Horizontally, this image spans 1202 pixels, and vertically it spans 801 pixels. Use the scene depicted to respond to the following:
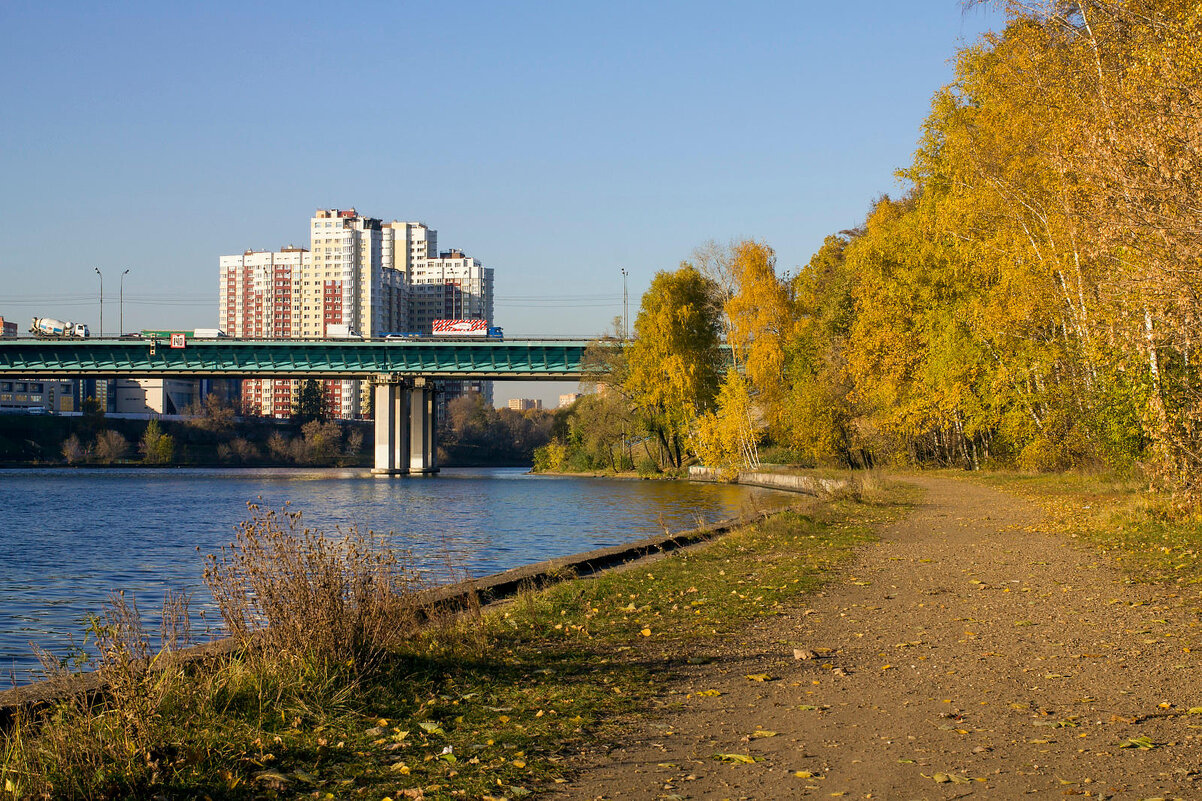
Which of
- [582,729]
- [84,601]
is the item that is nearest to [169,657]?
[582,729]

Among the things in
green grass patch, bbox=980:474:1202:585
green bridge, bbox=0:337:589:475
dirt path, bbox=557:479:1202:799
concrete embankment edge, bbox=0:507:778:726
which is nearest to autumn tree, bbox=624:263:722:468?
green bridge, bbox=0:337:589:475

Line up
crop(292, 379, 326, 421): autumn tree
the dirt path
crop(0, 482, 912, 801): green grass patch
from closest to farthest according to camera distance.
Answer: crop(0, 482, 912, 801): green grass patch → the dirt path → crop(292, 379, 326, 421): autumn tree

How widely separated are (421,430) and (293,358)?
13926mm

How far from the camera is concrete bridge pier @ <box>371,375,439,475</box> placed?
90938 mm

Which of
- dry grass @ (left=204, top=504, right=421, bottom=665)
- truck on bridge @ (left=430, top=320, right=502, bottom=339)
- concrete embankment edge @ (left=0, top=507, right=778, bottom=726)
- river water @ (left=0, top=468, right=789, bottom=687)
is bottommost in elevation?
river water @ (left=0, top=468, right=789, bottom=687)

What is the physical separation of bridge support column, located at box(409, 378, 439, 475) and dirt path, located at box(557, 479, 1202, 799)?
83778 mm

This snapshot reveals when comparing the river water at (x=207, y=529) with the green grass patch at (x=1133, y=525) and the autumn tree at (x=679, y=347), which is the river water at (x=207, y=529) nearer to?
the autumn tree at (x=679, y=347)

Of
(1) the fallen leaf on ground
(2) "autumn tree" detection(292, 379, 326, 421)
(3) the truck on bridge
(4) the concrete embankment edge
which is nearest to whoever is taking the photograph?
(1) the fallen leaf on ground

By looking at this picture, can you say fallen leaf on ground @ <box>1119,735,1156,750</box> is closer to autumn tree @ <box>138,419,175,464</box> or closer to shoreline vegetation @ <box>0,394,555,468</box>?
shoreline vegetation @ <box>0,394,555,468</box>

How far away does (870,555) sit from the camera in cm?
1706

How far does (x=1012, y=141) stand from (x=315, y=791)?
29162 millimetres

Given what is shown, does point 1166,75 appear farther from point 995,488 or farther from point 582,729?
point 995,488

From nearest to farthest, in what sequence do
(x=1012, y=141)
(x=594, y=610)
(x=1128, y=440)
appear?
(x=594, y=610), (x=1128, y=440), (x=1012, y=141)

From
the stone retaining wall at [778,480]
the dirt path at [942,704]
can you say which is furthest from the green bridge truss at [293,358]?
the dirt path at [942,704]
